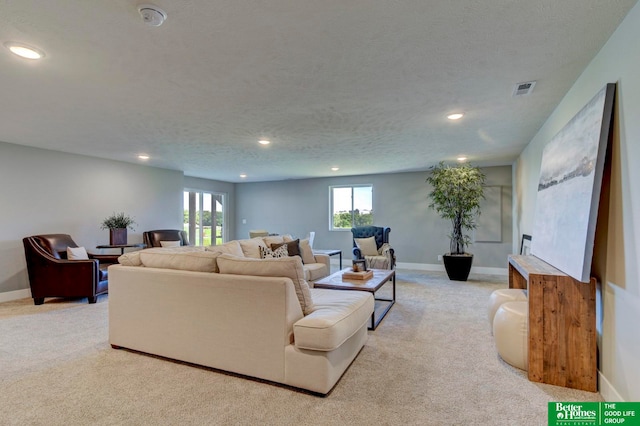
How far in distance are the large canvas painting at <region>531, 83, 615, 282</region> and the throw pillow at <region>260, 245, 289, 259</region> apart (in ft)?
10.6

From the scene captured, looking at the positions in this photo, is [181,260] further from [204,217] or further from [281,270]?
[204,217]

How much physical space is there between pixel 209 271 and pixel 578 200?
9.13ft

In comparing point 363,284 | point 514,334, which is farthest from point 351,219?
point 514,334

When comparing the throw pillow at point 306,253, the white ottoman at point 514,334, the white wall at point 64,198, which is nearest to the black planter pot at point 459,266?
the throw pillow at point 306,253

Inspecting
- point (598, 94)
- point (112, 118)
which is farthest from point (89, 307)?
point (598, 94)

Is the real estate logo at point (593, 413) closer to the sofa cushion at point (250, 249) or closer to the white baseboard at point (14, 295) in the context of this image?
the sofa cushion at point (250, 249)

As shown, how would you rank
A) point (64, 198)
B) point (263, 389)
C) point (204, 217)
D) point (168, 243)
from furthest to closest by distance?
1. point (204, 217)
2. point (168, 243)
3. point (64, 198)
4. point (263, 389)

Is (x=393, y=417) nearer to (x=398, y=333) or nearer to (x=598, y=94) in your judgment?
(x=398, y=333)

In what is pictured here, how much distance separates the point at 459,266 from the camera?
19.2 feet

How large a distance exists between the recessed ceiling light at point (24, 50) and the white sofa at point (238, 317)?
1647 mm

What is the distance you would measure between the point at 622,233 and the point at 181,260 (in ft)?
10.1

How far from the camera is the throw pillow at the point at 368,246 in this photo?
6160 mm

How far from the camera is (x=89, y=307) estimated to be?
425cm

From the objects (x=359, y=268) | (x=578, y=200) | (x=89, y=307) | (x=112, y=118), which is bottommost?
(x=89, y=307)
